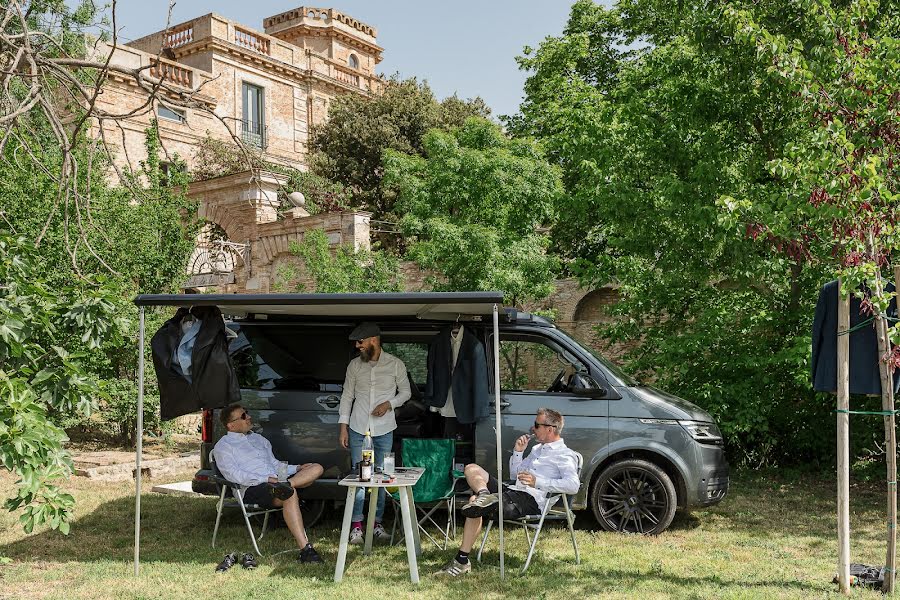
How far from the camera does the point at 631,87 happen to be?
11930 millimetres

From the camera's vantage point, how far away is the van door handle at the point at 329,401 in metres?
7.96

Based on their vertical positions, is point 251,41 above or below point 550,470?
above

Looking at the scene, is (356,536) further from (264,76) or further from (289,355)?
(264,76)

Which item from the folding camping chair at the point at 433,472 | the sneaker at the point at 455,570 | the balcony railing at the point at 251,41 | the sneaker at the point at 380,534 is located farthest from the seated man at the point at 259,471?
the balcony railing at the point at 251,41

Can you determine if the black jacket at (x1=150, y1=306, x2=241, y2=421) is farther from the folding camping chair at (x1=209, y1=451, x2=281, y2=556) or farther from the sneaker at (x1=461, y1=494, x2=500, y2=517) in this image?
the sneaker at (x1=461, y1=494, x2=500, y2=517)

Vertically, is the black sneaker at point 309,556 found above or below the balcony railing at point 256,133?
below

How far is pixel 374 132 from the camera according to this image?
95.7 feet

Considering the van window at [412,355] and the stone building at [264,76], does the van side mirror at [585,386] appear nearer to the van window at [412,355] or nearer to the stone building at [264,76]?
the van window at [412,355]

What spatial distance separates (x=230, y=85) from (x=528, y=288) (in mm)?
21068

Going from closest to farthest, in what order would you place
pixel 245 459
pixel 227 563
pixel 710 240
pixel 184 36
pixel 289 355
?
pixel 227 563
pixel 245 459
pixel 289 355
pixel 710 240
pixel 184 36

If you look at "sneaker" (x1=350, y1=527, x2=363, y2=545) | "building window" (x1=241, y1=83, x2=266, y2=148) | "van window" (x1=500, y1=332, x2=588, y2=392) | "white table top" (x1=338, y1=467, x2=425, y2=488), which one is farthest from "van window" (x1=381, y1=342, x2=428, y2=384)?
"building window" (x1=241, y1=83, x2=266, y2=148)

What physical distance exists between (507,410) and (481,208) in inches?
229

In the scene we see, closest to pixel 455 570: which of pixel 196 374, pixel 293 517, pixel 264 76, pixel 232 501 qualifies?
pixel 293 517

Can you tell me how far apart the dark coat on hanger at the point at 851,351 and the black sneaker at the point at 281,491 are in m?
3.99
